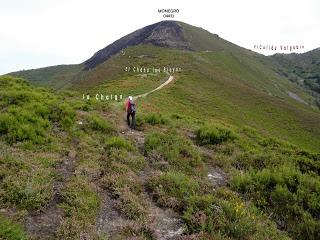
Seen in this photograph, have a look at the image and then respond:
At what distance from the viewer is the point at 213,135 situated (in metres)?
17.9

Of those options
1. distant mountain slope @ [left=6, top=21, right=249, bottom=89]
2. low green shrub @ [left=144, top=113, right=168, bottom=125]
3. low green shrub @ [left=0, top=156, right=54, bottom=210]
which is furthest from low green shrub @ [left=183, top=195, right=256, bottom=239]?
distant mountain slope @ [left=6, top=21, right=249, bottom=89]

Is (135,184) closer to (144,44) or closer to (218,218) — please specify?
(218,218)

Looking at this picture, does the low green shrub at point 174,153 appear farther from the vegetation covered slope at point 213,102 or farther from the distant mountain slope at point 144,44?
the distant mountain slope at point 144,44

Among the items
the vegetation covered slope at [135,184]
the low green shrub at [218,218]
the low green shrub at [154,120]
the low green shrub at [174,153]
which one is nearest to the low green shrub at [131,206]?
the vegetation covered slope at [135,184]

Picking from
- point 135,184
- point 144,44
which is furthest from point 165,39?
point 135,184

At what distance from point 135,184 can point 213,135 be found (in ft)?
24.8

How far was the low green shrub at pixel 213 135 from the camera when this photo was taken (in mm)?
Answer: 17594

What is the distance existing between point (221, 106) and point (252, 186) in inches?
1833

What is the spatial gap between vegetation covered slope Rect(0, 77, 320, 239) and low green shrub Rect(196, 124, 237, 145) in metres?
0.16

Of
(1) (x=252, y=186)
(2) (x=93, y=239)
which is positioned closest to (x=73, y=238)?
(2) (x=93, y=239)

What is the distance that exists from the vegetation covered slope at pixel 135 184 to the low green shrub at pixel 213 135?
6.5 inches

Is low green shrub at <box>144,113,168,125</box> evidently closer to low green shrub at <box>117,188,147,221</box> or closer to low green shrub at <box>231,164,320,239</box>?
low green shrub at <box>231,164,320,239</box>

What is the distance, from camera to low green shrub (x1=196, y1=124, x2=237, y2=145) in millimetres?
17594

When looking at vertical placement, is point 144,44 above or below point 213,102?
above
